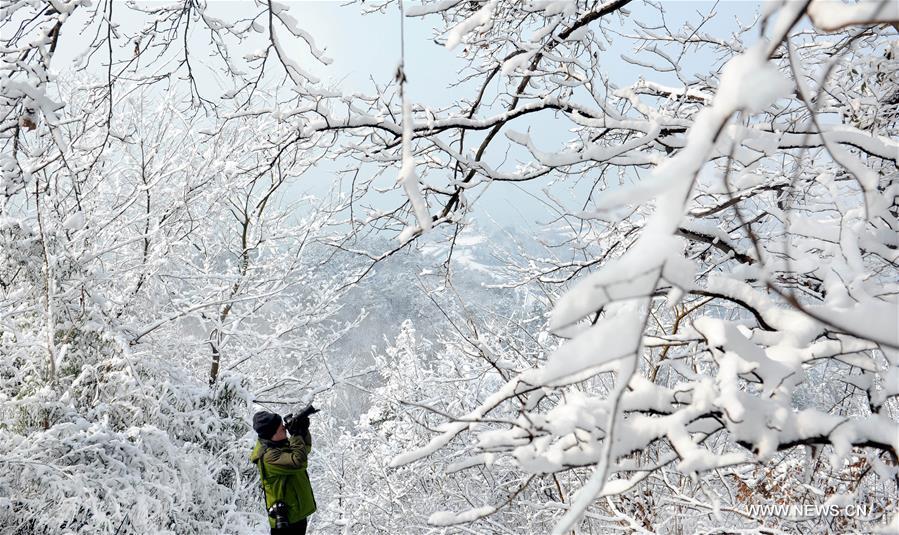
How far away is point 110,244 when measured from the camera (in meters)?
5.92

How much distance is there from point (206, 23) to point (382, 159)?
2.90ft

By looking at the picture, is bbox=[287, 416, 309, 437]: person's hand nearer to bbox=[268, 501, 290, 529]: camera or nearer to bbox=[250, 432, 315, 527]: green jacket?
bbox=[250, 432, 315, 527]: green jacket

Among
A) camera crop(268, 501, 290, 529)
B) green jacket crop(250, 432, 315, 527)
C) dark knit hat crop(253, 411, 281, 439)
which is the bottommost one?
camera crop(268, 501, 290, 529)

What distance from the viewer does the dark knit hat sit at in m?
3.93

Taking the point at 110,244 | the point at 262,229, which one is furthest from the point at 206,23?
the point at 262,229

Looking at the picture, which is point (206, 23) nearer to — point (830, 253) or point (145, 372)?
point (830, 253)

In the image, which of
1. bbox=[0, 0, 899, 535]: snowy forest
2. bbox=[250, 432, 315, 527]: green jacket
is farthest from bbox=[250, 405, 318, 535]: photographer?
bbox=[0, 0, 899, 535]: snowy forest


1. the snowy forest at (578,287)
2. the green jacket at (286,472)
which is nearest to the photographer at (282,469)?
the green jacket at (286,472)

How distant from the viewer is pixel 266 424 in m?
3.93

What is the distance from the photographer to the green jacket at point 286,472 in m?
4.03

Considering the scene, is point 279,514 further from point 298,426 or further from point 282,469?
point 298,426

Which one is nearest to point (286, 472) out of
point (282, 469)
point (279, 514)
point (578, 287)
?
point (282, 469)

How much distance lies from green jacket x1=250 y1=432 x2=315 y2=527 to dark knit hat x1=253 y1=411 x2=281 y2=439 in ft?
0.38

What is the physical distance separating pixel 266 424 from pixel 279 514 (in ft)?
2.38
